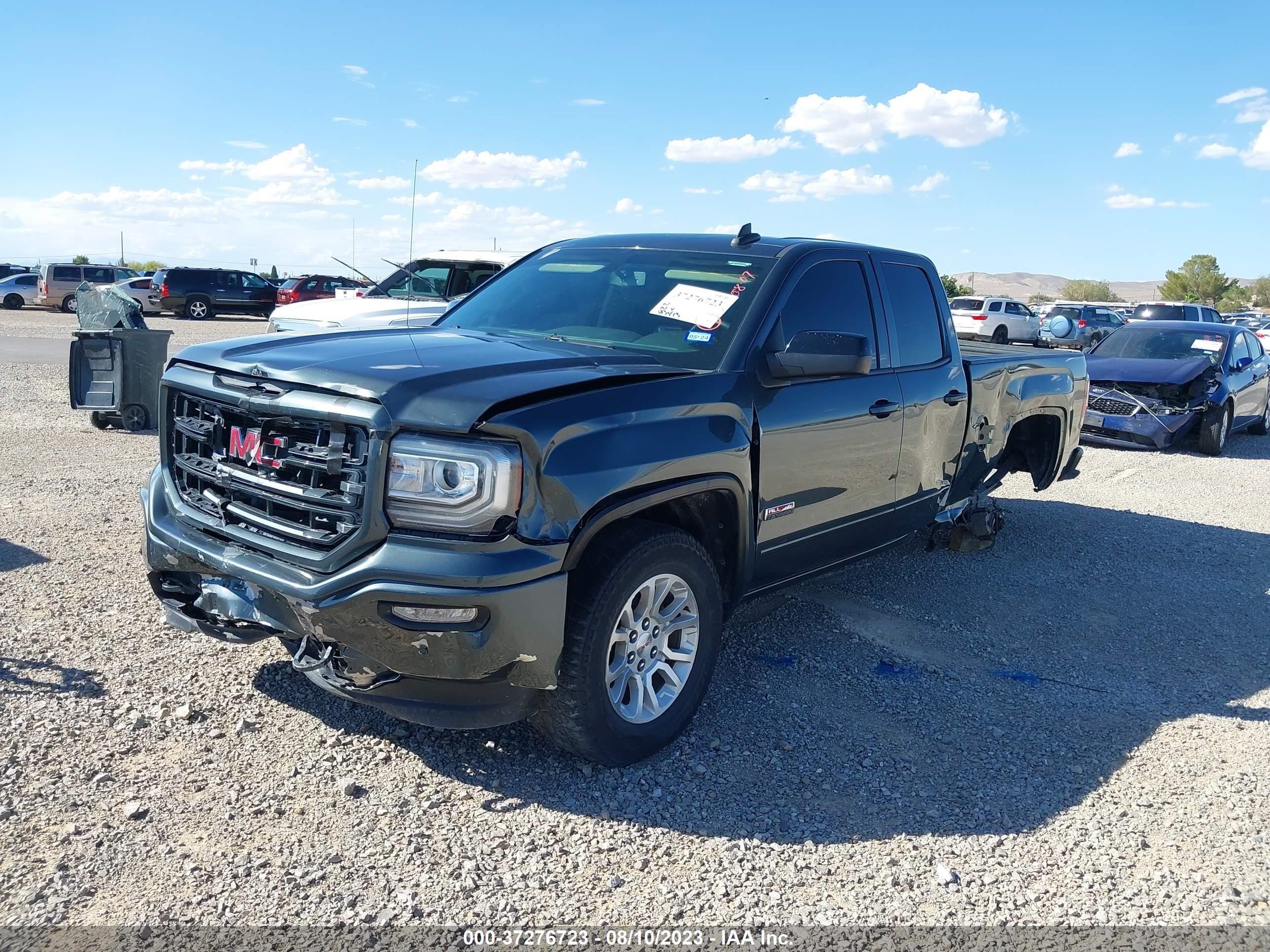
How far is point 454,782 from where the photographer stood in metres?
3.50

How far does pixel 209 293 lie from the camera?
1296 inches

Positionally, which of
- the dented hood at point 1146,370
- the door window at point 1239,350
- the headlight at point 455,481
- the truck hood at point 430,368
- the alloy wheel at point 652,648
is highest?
the door window at point 1239,350

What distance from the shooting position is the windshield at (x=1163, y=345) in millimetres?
12766

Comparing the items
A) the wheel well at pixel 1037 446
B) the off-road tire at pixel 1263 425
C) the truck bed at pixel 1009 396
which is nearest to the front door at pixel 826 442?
the truck bed at pixel 1009 396

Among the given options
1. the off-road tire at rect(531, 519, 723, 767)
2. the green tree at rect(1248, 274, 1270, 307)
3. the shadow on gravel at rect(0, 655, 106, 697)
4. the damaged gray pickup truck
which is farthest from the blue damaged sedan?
the green tree at rect(1248, 274, 1270, 307)

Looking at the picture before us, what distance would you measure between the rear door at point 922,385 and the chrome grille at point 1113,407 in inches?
297

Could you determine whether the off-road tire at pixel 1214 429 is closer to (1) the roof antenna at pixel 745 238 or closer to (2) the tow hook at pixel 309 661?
(1) the roof antenna at pixel 745 238

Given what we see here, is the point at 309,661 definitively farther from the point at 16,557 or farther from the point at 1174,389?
the point at 1174,389

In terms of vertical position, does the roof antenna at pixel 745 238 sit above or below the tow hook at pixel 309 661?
above

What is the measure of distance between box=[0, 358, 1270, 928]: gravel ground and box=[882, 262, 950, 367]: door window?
145 centimetres

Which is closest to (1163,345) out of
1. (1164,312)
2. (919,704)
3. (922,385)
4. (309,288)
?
(922,385)

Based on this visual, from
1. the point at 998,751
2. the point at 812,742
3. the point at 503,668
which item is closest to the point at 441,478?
the point at 503,668

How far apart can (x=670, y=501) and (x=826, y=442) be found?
1.01 m

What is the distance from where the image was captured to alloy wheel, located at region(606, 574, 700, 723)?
356 cm
